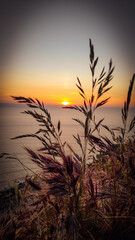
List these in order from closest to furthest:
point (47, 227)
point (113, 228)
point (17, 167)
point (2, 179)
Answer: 1. point (113, 228)
2. point (47, 227)
3. point (2, 179)
4. point (17, 167)

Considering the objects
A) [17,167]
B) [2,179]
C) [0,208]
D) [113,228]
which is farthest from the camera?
[17,167]

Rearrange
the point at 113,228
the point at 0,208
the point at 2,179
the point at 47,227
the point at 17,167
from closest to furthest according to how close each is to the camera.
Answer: the point at 113,228 → the point at 47,227 → the point at 0,208 → the point at 2,179 → the point at 17,167

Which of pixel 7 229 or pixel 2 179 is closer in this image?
pixel 7 229

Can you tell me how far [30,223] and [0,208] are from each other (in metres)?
4.28

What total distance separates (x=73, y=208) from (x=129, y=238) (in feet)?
1.11

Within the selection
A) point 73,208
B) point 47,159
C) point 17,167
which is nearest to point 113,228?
point 73,208

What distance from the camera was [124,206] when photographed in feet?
3.54

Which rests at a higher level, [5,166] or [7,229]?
[7,229]

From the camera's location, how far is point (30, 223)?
3.81 feet

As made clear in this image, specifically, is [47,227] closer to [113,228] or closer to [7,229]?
[7,229]

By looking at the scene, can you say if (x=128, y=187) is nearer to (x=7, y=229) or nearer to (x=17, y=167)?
(x=7, y=229)

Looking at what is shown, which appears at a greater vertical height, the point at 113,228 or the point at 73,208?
the point at 73,208

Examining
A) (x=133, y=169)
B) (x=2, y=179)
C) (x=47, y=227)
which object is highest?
(x=133, y=169)

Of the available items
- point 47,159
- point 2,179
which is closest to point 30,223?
point 47,159
